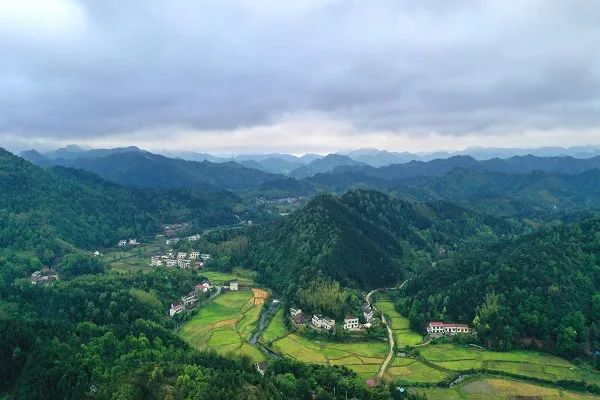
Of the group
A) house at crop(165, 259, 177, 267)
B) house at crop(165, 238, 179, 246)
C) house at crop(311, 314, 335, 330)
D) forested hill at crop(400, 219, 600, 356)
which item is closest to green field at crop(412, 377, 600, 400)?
forested hill at crop(400, 219, 600, 356)

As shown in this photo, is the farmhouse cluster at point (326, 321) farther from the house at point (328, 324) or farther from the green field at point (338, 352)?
the green field at point (338, 352)

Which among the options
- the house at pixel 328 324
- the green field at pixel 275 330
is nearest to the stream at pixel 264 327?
the green field at pixel 275 330

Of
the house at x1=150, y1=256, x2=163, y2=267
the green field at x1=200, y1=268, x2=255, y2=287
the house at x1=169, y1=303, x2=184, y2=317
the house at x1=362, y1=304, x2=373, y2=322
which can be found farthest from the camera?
the house at x1=150, y1=256, x2=163, y2=267

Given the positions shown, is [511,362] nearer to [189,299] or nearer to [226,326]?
[226,326]

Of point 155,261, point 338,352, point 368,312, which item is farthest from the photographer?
point 155,261

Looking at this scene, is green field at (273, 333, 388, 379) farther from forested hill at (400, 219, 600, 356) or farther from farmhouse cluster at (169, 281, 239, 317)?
farmhouse cluster at (169, 281, 239, 317)

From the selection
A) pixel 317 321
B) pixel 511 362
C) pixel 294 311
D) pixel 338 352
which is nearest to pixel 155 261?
pixel 294 311

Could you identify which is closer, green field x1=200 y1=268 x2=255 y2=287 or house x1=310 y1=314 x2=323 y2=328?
house x1=310 y1=314 x2=323 y2=328

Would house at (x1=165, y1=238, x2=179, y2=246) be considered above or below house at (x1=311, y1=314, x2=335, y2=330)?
below

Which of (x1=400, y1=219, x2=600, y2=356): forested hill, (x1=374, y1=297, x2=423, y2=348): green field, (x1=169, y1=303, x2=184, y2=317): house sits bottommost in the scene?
(x1=374, y1=297, x2=423, y2=348): green field
